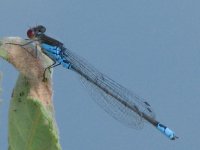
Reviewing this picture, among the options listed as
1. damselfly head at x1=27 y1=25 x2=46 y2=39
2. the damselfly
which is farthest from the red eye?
A: the damselfly

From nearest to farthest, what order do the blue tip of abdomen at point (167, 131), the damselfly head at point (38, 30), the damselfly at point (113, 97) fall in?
the damselfly head at point (38, 30) < the damselfly at point (113, 97) < the blue tip of abdomen at point (167, 131)

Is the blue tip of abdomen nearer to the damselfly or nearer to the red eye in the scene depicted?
the damselfly

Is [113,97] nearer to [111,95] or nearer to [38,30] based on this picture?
[111,95]

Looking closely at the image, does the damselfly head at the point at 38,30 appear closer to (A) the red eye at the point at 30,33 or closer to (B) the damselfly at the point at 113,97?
(A) the red eye at the point at 30,33

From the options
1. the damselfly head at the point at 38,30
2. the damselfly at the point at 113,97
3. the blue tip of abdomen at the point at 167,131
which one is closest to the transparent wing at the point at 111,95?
the damselfly at the point at 113,97

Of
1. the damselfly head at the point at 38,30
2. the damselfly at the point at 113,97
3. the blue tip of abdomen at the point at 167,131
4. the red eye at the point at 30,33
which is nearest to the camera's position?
the red eye at the point at 30,33

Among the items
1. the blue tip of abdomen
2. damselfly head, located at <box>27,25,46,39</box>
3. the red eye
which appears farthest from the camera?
the blue tip of abdomen

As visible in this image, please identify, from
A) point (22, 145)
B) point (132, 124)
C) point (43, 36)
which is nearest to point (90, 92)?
point (132, 124)
